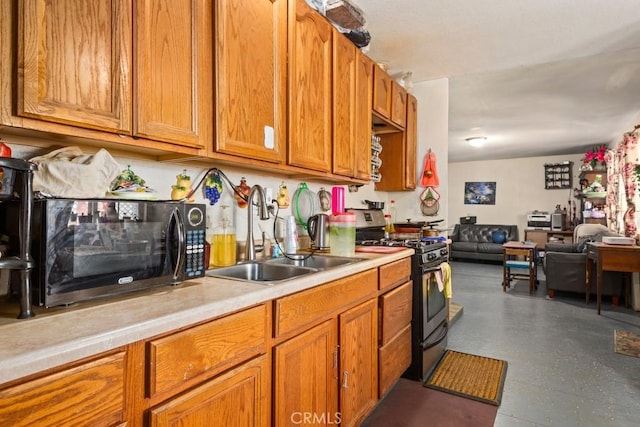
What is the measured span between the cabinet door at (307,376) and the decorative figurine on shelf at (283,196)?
863mm

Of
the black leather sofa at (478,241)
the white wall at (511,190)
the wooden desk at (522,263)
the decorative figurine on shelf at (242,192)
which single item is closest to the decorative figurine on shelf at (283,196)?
the decorative figurine on shelf at (242,192)

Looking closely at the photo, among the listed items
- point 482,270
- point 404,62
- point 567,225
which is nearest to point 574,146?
point 567,225

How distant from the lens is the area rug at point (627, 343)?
2.76m

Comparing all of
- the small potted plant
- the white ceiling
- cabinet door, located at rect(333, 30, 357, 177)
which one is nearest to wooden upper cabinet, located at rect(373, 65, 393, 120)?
the white ceiling

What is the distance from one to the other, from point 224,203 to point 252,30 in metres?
0.82

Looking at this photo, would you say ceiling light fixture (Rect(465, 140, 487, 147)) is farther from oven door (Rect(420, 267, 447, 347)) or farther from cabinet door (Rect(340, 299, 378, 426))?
cabinet door (Rect(340, 299, 378, 426))

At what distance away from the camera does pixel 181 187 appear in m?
1.55

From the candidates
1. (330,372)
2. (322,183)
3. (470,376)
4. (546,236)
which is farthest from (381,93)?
(546,236)

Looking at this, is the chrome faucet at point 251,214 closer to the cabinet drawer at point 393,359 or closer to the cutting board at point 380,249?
the cutting board at point 380,249

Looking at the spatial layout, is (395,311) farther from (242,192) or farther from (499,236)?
(499,236)

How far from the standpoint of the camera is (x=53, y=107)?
93 cm

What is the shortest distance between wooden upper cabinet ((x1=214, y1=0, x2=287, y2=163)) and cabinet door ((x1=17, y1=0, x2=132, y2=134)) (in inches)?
14.6

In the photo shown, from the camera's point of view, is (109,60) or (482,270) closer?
(109,60)

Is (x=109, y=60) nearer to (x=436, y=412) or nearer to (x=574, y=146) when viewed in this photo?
(x=436, y=412)
